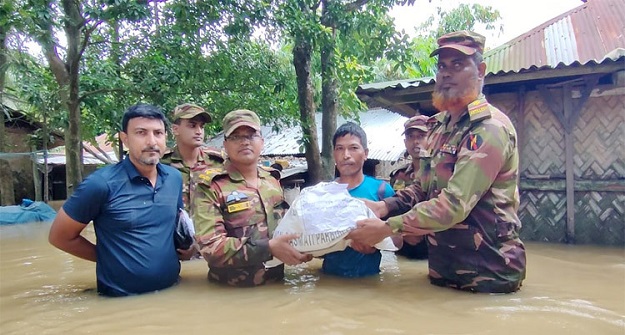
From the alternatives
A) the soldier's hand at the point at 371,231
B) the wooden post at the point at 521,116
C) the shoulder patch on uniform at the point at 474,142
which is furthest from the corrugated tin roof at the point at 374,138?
the shoulder patch on uniform at the point at 474,142

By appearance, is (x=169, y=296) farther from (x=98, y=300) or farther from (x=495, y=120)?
(x=495, y=120)

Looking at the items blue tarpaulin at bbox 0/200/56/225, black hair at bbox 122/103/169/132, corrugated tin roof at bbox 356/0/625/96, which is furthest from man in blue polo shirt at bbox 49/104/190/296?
blue tarpaulin at bbox 0/200/56/225

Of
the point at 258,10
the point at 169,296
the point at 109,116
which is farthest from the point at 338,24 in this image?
the point at 169,296

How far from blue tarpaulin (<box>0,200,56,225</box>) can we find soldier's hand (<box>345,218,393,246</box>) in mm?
8735

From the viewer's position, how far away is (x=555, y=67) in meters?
4.68

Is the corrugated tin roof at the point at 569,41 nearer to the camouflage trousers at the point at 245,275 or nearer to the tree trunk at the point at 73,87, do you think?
the camouflage trousers at the point at 245,275

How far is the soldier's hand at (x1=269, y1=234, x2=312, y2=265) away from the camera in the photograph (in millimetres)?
2691

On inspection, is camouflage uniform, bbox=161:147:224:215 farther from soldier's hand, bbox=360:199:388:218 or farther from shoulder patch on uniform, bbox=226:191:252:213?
soldier's hand, bbox=360:199:388:218

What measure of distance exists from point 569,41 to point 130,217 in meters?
5.75

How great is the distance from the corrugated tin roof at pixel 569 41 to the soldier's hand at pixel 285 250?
3.56 meters

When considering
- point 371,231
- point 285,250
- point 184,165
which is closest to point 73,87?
point 184,165

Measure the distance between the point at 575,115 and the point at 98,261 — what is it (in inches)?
208

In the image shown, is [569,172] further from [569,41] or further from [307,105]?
[307,105]

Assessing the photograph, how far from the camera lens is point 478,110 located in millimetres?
2555
